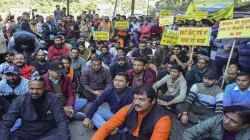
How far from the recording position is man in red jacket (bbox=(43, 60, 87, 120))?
4.52 meters

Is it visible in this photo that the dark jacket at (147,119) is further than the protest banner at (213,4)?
No

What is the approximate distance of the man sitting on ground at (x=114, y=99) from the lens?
161 inches

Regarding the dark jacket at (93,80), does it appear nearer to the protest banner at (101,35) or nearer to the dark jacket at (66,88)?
the dark jacket at (66,88)

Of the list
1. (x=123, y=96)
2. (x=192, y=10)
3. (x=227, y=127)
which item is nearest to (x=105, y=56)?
(x=123, y=96)

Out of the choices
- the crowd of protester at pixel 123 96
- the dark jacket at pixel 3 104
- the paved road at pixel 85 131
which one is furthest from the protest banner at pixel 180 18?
the dark jacket at pixel 3 104

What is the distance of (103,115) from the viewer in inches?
171

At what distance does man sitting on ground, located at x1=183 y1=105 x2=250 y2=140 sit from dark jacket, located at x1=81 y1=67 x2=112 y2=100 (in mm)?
2851

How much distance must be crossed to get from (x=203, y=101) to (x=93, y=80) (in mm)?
2363

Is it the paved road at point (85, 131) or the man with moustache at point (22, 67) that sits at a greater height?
the man with moustache at point (22, 67)

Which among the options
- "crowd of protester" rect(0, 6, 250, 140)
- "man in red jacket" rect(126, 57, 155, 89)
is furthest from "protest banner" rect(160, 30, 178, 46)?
"man in red jacket" rect(126, 57, 155, 89)

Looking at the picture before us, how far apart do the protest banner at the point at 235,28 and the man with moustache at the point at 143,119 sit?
2.91 m

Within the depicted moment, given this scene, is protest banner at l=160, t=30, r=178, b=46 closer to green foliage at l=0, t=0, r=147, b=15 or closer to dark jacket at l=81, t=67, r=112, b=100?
dark jacket at l=81, t=67, r=112, b=100

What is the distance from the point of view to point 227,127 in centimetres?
277

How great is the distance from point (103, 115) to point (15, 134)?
138 cm
